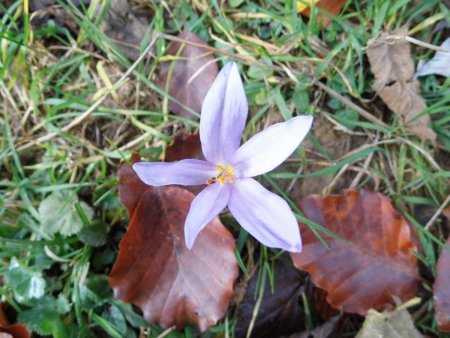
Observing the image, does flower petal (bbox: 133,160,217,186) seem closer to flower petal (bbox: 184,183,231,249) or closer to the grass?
flower petal (bbox: 184,183,231,249)

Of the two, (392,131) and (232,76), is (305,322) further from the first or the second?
(232,76)

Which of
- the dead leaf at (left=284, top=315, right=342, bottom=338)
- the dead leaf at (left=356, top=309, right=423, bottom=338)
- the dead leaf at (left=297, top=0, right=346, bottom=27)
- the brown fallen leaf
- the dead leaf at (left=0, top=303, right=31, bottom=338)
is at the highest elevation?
the dead leaf at (left=297, top=0, right=346, bottom=27)

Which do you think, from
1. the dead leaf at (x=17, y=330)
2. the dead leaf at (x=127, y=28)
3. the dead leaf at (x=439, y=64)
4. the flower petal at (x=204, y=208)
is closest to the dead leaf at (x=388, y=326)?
the flower petal at (x=204, y=208)

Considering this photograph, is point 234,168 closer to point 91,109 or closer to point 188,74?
point 188,74

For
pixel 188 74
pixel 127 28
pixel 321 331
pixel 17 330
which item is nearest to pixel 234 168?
pixel 188 74

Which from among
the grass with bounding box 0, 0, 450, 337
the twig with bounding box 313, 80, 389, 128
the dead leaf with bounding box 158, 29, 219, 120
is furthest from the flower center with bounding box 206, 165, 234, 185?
Answer: the twig with bounding box 313, 80, 389, 128

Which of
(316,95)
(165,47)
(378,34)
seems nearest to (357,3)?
(378,34)
